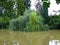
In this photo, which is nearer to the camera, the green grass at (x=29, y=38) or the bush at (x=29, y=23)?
the green grass at (x=29, y=38)

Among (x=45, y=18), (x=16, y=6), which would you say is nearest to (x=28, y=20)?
(x=45, y=18)

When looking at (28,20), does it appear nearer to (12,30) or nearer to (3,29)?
(12,30)

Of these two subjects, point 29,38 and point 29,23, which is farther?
point 29,23

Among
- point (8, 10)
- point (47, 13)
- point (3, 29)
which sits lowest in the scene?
point (3, 29)

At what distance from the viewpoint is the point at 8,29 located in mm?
13219

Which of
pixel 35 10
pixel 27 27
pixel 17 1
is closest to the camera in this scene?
pixel 17 1

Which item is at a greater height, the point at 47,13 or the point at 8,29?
the point at 47,13

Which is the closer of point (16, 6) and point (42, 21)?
point (16, 6)

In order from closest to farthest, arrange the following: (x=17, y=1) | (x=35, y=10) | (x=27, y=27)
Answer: (x=17, y=1) < (x=27, y=27) < (x=35, y=10)

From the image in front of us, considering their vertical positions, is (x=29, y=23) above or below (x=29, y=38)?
above

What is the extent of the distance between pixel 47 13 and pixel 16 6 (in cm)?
1260

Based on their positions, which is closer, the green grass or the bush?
the green grass

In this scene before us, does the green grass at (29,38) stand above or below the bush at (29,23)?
below

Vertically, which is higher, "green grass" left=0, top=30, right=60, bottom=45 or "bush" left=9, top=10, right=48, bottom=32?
"bush" left=9, top=10, right=48, bottom=32
